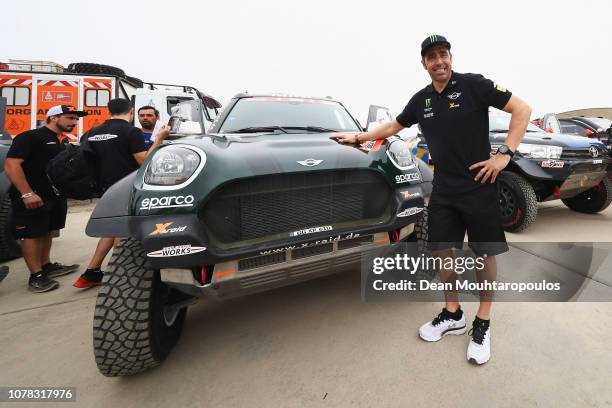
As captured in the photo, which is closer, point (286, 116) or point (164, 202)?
point (164, 202)

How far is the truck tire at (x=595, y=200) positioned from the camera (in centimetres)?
452

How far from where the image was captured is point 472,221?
5.87 feet

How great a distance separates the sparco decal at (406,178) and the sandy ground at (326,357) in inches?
37.3

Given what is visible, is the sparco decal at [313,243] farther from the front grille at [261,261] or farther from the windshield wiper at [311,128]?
the windshield wiper at [311,128]

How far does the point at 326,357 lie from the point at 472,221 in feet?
3.77

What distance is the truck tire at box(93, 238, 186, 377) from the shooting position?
1573mm

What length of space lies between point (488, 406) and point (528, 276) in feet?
5.58

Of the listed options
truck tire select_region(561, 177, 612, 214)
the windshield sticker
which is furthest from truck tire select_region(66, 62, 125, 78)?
truck tire select_region(561, 177, 612, 214)

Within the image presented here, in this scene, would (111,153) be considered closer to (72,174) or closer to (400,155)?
(72,174)

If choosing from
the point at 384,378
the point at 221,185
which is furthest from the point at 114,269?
the point at 384,378

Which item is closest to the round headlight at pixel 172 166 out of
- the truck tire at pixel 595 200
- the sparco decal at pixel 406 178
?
the sparco decal at pixel 406 178

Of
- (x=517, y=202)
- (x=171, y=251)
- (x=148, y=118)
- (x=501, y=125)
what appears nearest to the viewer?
(x=171, y=251)

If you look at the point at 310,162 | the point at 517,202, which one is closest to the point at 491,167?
the point at 310,162

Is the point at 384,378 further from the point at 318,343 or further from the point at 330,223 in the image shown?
the point at 330,223
